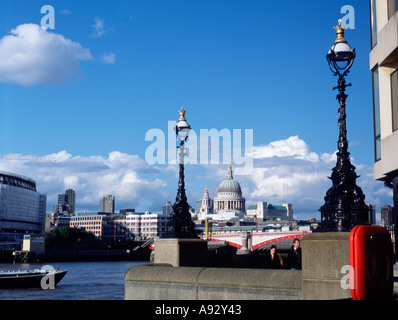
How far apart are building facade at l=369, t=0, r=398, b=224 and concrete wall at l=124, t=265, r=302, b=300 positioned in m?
A: 6.99

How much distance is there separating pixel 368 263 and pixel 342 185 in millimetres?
4652

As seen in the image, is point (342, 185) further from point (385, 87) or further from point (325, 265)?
point (385, 87)

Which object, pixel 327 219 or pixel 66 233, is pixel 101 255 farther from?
pixel 327 219

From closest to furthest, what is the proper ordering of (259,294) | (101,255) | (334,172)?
(259,294) < (334,172) < (101,255)

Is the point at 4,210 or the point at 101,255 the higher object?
the point at 4,210

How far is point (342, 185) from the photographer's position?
1109cm

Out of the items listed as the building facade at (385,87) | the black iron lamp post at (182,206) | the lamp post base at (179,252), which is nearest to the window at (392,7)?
the building facade at (385,87)

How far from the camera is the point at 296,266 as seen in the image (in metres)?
10.9

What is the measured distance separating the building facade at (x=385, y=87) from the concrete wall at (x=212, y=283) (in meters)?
6.99

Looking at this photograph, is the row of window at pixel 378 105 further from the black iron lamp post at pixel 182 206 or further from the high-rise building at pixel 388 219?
the high-rise building at pixel 388 219

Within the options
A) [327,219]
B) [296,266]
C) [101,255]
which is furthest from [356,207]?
[101,255]

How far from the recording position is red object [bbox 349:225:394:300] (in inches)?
256


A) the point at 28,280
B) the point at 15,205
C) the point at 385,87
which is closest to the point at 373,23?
the point at 385,87

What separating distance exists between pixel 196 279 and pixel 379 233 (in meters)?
3.82
